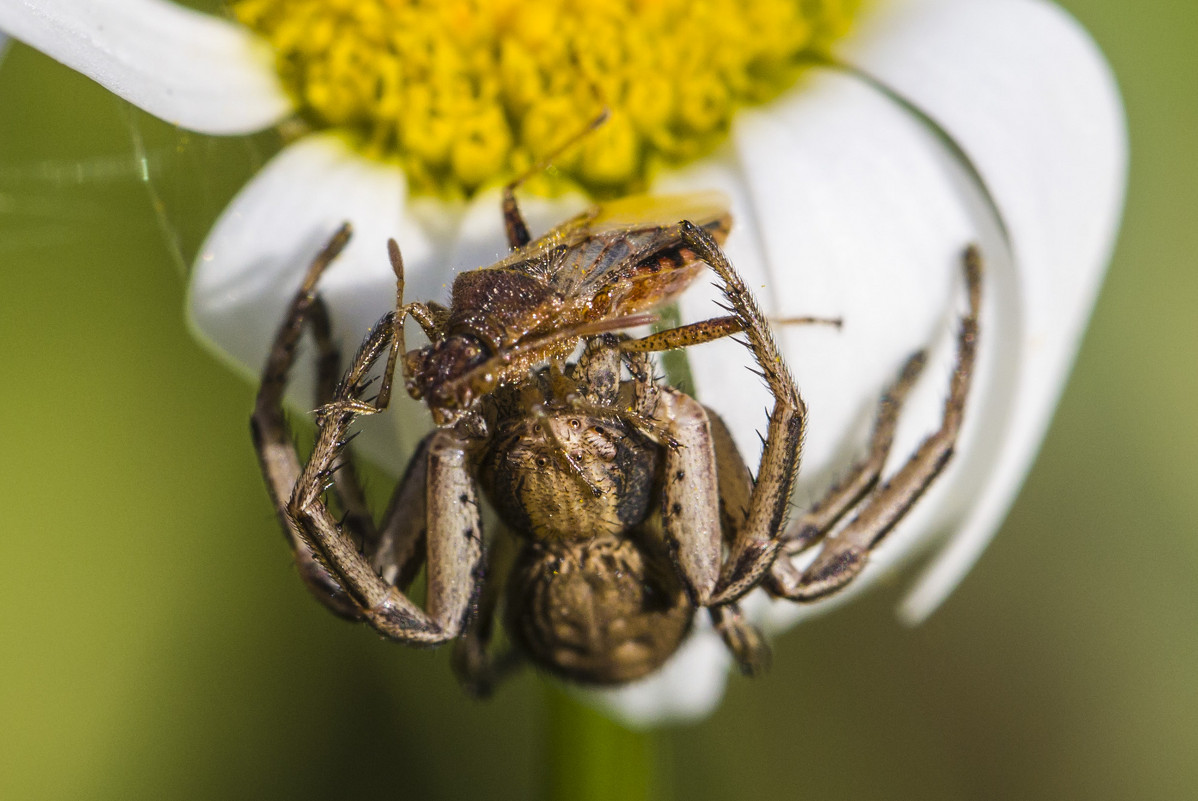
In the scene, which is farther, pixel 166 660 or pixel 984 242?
pixel 166 660

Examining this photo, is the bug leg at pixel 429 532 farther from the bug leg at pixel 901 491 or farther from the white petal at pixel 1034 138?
the white petal at pixel 1034 138

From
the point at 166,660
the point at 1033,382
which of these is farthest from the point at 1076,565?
the point at 166,660

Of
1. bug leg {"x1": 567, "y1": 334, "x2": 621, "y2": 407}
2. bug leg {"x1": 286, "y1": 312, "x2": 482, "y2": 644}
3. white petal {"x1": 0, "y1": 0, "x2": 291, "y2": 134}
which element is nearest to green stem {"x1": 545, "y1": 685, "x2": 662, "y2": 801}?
bug leg {"x1": 286, "y1": 312, "x2": 482, "y2": 644}

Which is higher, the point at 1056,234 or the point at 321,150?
the point at 321,150

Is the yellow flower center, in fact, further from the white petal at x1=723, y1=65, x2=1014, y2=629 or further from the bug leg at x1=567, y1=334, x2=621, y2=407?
the bug leg at x1=567, y1=334, x2=621, y2=407

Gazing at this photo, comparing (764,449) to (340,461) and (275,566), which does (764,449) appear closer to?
(340,461)

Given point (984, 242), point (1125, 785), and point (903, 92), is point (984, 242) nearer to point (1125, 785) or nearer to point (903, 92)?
point (903, 92)

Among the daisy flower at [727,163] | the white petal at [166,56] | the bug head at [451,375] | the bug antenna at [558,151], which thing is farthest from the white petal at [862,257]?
the white petal at [166,56]
